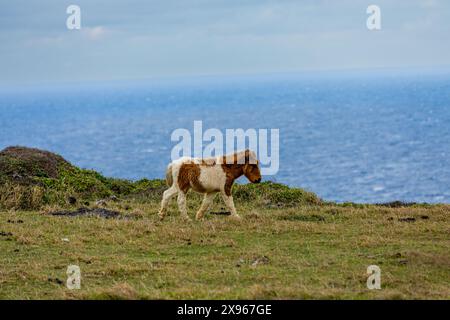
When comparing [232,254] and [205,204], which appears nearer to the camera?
[232,254]

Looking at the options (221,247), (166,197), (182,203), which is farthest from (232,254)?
(166,197)

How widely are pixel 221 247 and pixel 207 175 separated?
383cm

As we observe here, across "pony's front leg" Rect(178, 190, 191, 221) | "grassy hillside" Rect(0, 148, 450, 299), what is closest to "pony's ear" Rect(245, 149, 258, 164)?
"grassy hillside" Rect(0, 148, 450, 299)

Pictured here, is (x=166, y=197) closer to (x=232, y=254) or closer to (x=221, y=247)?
(x=221, y=247)

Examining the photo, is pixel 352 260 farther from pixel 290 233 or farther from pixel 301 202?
pixel 301 202

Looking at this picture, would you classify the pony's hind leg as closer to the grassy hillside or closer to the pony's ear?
the grassy hillside

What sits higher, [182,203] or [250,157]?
[250,157]

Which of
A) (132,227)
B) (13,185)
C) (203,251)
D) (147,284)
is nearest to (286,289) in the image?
(147,284)

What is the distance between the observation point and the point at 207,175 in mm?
20984

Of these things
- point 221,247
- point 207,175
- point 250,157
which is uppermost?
point 250,157

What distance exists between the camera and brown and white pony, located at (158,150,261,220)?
69.1ft

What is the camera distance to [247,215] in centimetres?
2173

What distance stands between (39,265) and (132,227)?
4.42 m

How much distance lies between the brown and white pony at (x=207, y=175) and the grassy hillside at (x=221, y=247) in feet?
1.88
